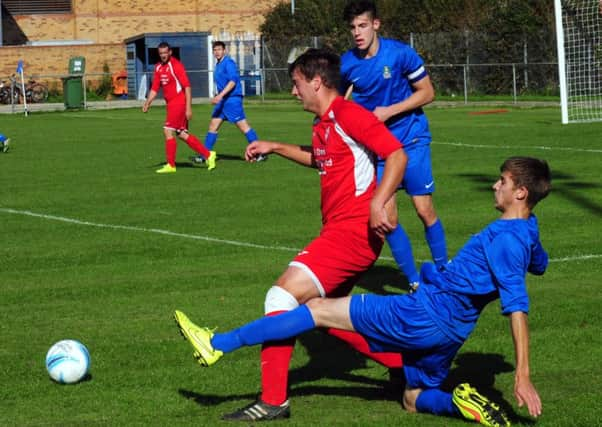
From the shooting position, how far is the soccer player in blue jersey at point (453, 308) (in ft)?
18.5

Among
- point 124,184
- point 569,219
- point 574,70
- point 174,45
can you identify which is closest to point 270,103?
point 174,45

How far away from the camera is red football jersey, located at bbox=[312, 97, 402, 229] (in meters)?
6.41

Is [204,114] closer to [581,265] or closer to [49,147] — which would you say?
[49,147]

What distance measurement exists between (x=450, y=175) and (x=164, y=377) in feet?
36.6

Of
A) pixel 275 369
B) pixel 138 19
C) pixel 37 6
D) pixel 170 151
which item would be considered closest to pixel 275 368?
pixel 275 369

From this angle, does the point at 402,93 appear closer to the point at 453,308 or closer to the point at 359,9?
the point at 359,9

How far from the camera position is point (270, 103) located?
4556cm

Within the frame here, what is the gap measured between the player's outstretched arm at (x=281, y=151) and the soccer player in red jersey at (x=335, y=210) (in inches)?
9.3

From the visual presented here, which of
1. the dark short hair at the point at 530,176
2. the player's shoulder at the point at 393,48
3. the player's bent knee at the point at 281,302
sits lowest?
the player's bent knee at the point at 281,302

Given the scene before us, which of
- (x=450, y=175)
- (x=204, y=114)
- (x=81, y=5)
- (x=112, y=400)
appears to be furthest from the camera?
(x=81, y=5)

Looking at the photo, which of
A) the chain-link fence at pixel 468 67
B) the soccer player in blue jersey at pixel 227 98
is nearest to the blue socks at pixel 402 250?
the soccer player in blue jersey at pixel 227 98

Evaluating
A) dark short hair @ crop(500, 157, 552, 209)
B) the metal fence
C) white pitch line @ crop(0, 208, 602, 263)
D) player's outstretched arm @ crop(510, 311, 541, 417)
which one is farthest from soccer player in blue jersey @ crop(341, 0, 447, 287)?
the metal fence

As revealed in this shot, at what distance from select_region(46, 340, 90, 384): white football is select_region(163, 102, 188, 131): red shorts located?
1300cm

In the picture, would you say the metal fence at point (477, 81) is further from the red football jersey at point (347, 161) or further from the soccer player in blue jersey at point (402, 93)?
the red football jersey at point (347, 161)
